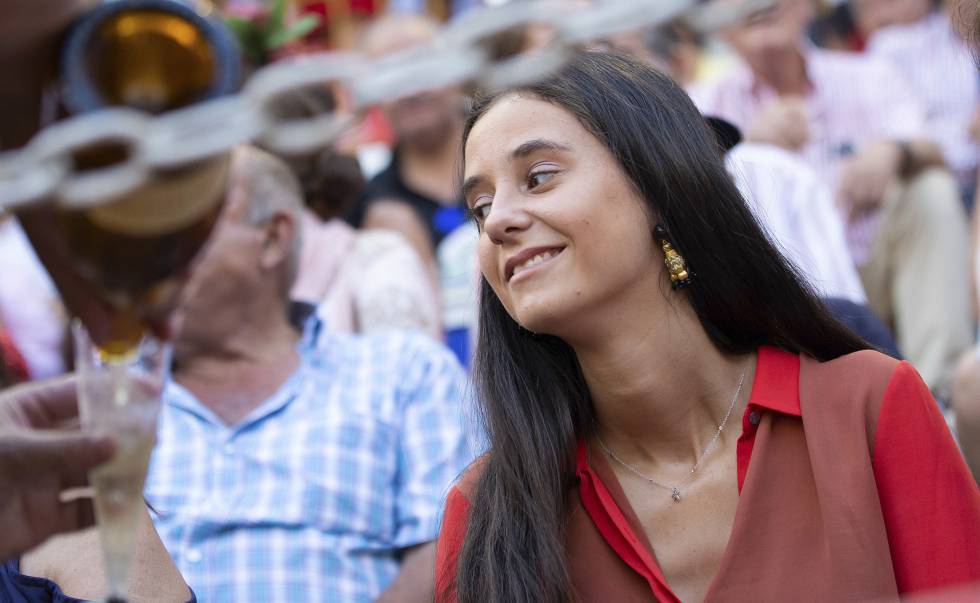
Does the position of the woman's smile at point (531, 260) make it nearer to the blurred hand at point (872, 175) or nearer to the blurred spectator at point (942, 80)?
the blurred hand at point (872, 175)

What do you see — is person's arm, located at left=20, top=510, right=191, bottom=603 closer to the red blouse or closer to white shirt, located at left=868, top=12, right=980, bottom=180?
the red blouse

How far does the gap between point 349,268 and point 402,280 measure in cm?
30

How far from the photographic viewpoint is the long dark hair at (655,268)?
8.16 ft

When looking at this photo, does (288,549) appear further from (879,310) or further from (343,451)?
(879,310)

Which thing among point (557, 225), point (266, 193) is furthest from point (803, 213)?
point (557, 225)

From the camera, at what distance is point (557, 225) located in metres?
2.44

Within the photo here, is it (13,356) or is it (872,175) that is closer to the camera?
(13,356)

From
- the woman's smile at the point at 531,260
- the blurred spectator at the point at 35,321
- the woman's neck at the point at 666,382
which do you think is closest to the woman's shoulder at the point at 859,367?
the woman's neck at the point at 666,382

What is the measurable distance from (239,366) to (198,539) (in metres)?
0.58

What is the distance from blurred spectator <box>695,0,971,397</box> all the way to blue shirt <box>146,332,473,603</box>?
6.88ft

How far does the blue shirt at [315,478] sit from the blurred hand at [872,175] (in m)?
2.25

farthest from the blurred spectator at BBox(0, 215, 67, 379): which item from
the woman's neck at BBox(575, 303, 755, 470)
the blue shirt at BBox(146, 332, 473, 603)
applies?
the woman's neck at BBox(575, 303, 755, 470)

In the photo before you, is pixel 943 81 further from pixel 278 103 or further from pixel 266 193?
pixel 278 103

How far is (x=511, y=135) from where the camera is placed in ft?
8.38
